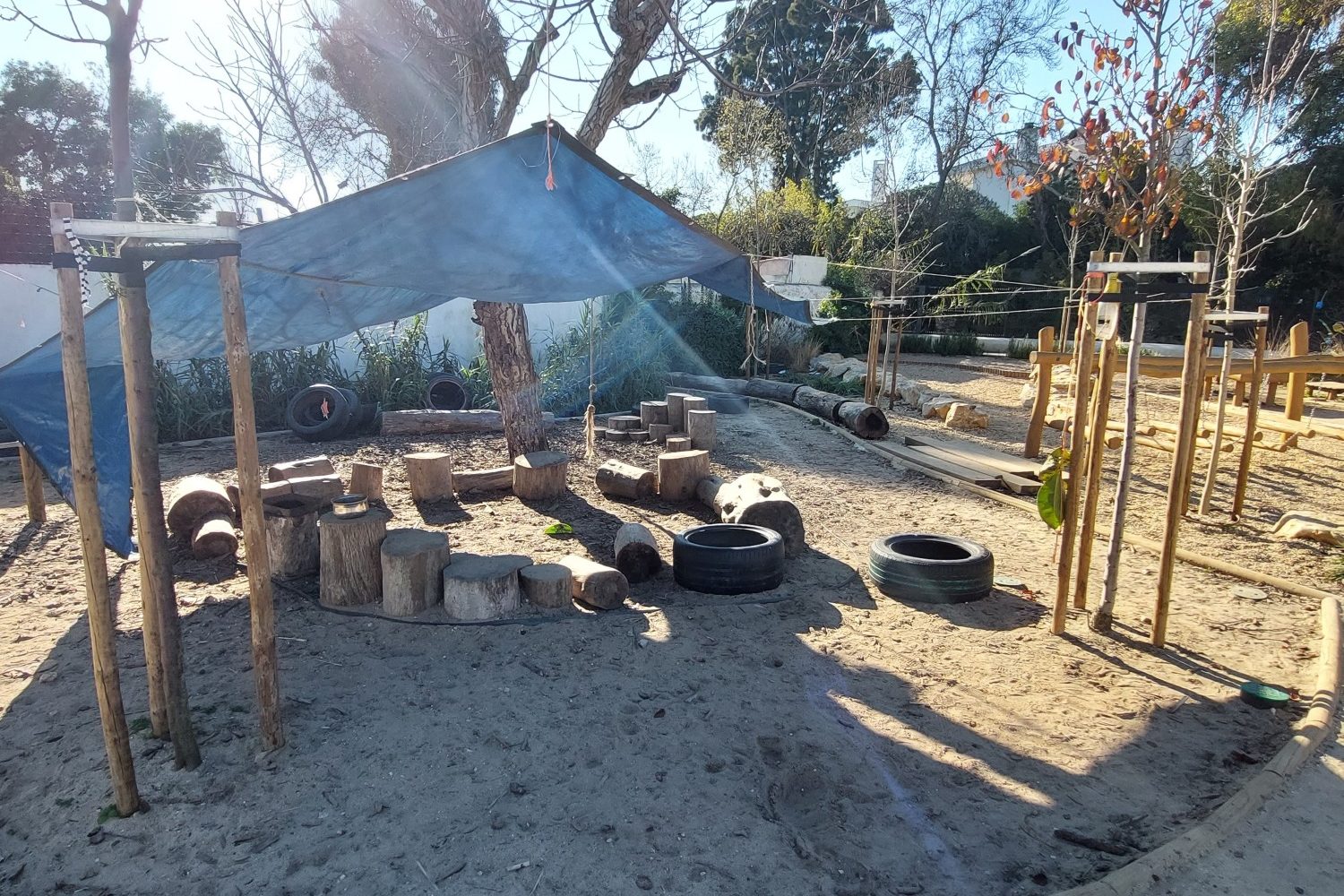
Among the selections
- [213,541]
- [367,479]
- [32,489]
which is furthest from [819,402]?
[32,489]

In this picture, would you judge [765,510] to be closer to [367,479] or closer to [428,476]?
[428,476]

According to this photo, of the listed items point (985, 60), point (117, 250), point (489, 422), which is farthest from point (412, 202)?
point (985, 60)

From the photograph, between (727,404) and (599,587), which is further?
(727,404)

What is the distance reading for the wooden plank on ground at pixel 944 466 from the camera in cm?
737

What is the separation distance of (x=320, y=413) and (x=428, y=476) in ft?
12.6

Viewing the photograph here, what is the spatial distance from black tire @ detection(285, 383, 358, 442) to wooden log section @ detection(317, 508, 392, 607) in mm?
5235

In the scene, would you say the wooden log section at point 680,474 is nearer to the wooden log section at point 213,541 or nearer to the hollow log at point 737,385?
the wooden log section at point 213,541

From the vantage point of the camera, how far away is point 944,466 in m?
7.81

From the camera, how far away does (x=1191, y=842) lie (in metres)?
2.48

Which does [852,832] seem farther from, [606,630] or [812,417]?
[812,417]

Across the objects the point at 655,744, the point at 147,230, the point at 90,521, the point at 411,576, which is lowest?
the point at 655,744

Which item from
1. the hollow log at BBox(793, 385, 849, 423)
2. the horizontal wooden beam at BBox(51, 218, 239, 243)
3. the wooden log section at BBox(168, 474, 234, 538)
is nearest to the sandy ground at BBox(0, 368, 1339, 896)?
the wooden log section at BBox(168, 474, 234, 538)

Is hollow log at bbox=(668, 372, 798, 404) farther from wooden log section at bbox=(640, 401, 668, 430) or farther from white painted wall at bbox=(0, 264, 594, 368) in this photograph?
wooden log section at bbox=(640, 401, 668, 430)

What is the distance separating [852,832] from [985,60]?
32.6 meters
